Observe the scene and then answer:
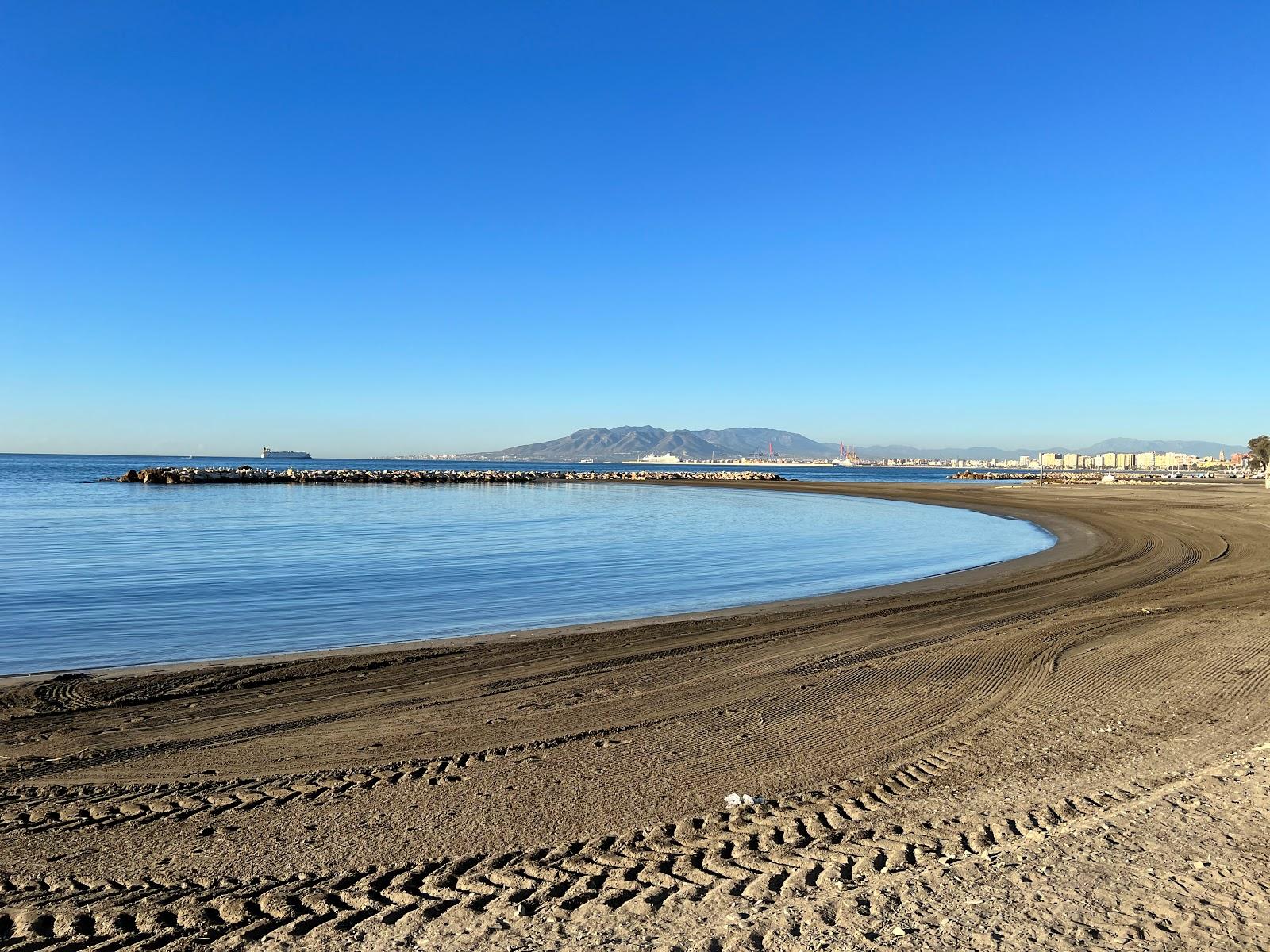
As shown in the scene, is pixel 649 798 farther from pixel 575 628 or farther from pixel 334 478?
pixel 334 478

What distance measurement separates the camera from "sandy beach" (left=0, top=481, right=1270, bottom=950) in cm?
361

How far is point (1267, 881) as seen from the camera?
3.88 m

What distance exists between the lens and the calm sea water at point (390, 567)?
35.9ft

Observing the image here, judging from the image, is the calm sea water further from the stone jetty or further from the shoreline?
the stone jetty

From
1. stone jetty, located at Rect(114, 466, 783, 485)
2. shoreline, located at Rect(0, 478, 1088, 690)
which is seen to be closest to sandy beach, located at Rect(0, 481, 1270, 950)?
shoreline, located at Rect(0, 478, 1088, 690)

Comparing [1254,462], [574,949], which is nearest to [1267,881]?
[574,949]

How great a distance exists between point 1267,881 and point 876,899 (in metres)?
1.87

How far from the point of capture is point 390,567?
17438mm

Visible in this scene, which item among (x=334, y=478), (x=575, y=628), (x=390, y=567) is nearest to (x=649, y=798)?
(x=575, y=628)

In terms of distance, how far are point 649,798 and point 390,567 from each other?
1346 centimetres

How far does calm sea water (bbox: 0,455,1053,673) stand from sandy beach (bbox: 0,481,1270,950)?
2.09 meters

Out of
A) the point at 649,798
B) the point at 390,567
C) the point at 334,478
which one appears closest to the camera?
the point at 649,798

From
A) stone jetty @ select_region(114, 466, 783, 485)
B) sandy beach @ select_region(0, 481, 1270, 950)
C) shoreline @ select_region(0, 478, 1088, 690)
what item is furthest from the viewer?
stone jetty @ select_region(114, 466, 783, 485)

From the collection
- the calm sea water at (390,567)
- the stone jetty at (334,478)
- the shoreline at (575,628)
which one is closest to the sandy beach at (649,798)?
the shoreline at (575,628)
